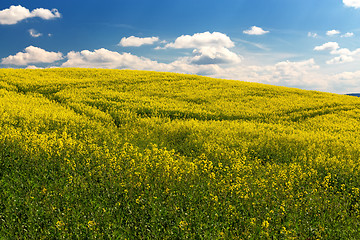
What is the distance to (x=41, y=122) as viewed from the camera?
525 inches

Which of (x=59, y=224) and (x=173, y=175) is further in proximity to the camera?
(x=173, y=175)

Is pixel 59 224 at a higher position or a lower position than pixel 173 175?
lower

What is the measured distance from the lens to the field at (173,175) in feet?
19.2

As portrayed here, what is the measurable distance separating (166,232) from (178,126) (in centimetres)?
999

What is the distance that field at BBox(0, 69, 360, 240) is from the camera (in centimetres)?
586

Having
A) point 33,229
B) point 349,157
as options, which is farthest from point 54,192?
point 349,157

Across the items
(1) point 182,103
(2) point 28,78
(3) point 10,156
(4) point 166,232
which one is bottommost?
(4) point 166,232

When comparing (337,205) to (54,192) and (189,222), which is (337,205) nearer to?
(189,222)

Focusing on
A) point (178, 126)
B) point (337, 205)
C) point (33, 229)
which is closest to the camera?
point (33, 229)

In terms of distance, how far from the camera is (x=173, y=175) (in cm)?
847

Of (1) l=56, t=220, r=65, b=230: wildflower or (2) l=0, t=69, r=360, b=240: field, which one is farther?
(2) l=0, t=69, r=360, b=240: field

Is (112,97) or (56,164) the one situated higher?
(112,97)

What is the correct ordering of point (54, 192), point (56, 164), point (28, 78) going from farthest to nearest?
point (28, 78), point (56, 164), point (54, 192)

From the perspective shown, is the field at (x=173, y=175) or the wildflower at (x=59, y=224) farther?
the field at (x=173, y=175)
